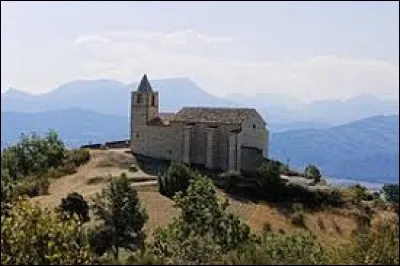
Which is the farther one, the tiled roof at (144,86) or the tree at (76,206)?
the tiled roof at (144,86)

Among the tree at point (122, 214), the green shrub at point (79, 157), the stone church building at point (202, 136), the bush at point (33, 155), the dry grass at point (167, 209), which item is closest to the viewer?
the tree at point (122, 214)

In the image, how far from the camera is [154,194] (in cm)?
5253

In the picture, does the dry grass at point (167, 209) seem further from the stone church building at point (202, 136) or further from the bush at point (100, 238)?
the bush at point (100, 238)

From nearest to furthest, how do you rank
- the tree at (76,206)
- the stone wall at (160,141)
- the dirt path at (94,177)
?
the tree at (76,206)
the dirt path at (94,177)
the stone wall at (160,141)

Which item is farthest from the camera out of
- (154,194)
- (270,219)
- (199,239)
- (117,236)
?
(154,194)

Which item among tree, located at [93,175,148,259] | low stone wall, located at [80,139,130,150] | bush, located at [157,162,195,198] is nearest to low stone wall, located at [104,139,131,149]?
low stone wall, located at [80,139,130,150]

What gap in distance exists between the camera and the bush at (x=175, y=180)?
52.0m

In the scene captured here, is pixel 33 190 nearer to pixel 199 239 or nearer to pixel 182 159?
pixel 182 159

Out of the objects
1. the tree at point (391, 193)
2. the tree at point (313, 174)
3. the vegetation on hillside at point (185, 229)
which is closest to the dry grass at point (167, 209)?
the vegetation on hillside at point (185, 229)

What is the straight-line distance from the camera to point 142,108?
64375mm

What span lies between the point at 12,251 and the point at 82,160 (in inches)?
1513

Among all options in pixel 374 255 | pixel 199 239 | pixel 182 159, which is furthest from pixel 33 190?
pixel 374 255

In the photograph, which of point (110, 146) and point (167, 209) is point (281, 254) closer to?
point (167, 209)

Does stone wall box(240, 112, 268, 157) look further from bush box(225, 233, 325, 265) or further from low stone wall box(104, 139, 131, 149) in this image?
bush box(225, 233, 325, 265)
